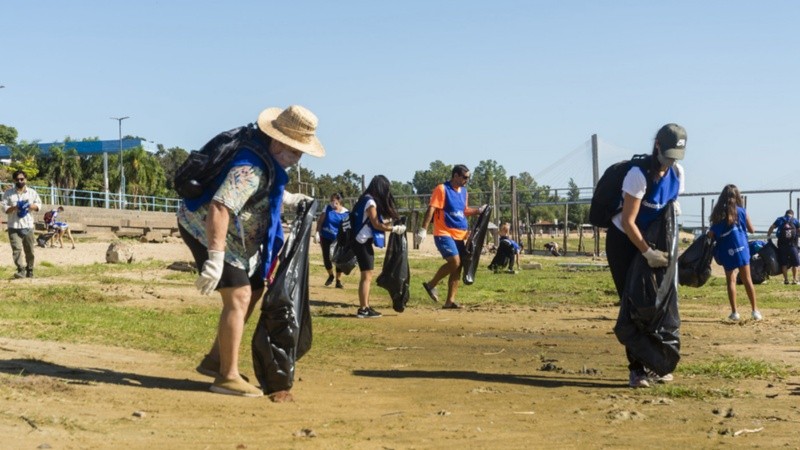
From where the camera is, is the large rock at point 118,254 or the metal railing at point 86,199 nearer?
the large rock at point 118,254

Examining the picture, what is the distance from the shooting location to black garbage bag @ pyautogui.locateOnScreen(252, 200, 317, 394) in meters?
7.25

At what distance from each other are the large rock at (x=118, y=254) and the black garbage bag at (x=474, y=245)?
9.68 m

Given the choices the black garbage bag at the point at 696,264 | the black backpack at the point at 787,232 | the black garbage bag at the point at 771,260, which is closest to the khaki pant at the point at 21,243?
the black garbage bag at the point at 696,264

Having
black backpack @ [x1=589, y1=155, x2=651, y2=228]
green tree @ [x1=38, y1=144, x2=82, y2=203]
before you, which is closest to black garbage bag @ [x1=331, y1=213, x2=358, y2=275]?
black backpack @ [x1=589, y1=155, x2=651, y2=228]

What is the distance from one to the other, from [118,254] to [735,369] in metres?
17.0

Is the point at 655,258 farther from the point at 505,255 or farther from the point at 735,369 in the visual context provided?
the point at 505,255

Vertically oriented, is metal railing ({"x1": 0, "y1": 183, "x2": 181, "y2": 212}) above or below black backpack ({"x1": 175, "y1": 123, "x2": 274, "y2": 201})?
above

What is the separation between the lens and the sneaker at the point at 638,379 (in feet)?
26.6

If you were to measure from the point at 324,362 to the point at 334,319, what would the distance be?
4.19m

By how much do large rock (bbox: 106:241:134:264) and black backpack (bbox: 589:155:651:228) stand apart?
A: 653 inches

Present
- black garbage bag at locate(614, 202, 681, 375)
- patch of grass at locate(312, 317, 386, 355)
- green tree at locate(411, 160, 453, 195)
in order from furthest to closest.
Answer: green tree at locate(411, 160, 453, 195)
patch of grass at locate(312, 317, 386, 355)
black garbage bag at locate(614, 202, 681, 375)

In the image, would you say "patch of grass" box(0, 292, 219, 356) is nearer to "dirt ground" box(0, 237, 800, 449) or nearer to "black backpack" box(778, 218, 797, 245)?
"dirt ground" box(0, 237, 800, 449)

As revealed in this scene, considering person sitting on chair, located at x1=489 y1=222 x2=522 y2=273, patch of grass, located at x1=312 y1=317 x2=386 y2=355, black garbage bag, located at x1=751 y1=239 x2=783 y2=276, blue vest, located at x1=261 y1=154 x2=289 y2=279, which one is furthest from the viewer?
person sitting on chair, located at x1=489 y1=222 x2=522 y2=273

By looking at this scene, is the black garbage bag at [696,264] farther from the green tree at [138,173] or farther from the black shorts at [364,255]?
the green tree at [138,173]
